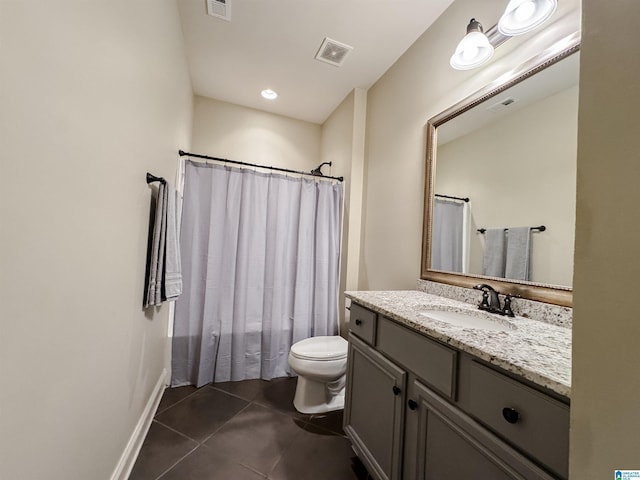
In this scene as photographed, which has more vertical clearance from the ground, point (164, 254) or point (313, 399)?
point (164, 254)

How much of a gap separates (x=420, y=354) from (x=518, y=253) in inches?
27.2

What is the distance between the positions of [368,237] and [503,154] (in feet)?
3.88

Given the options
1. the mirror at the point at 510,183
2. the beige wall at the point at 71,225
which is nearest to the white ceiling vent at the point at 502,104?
the mirror at the point at 510,183

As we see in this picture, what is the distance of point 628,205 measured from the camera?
1.12ft

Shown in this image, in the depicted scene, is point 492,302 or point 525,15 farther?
→ point 492,302

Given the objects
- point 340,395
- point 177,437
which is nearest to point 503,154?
point 340,395

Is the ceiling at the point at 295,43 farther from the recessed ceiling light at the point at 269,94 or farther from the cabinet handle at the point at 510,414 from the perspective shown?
the cabinet handle at the point at 510,414

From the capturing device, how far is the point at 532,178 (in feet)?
3.75


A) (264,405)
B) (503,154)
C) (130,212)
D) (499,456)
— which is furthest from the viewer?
A: (264,405)

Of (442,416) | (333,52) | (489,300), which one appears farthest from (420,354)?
(333,52)

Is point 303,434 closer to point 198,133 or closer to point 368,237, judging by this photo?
point 368,237

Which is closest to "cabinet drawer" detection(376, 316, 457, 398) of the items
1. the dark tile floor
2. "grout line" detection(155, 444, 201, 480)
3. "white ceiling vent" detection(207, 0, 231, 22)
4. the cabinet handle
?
the cabinet handle

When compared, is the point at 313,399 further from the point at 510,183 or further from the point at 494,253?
the point at 510,183

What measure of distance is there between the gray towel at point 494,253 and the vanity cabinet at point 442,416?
60cm
